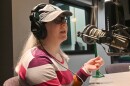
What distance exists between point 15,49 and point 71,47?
→ 1627 millimetres

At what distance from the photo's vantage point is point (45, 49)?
1.12 m

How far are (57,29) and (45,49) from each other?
0.12 metres

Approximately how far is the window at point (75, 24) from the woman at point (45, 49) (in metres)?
1.78

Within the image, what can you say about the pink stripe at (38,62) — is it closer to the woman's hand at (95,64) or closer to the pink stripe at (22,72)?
the pink stripe at (22,72)

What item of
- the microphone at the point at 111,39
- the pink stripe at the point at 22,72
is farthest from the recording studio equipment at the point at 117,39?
the pink stripe at the point at 22,72

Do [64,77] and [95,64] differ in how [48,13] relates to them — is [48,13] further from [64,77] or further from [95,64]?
[95,64]

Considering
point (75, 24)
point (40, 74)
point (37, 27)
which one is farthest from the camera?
point (75, 24)

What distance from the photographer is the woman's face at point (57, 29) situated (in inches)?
43.7

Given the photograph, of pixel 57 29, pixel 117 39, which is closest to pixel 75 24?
pixel 57 29

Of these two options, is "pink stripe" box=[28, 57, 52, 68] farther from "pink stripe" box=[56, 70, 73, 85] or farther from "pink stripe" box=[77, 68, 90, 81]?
"pink stripe" box=[77, 68, 90, 81]

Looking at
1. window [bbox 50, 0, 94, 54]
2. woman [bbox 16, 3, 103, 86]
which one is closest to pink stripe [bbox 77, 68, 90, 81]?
woman [bbox 16, 3, 103, 86]

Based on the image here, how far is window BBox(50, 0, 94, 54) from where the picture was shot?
3062 millimetres

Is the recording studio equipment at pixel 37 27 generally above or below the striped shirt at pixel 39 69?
above
